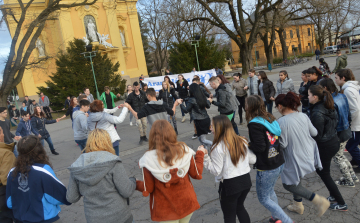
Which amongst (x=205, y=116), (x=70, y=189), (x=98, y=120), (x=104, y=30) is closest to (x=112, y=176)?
(x=70, y=189)

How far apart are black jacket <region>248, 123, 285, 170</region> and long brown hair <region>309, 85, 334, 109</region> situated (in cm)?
106

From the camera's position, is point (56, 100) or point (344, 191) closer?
point (344, 191)

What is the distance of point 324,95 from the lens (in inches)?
142

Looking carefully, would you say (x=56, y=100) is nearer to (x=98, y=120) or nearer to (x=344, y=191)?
(x=98, y=120)

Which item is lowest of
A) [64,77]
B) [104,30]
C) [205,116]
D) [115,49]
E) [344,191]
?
[344,191]

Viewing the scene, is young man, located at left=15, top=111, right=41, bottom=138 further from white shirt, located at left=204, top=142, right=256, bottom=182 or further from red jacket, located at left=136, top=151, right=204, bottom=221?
white shirt, located at left=204, top=142, right=256, bottom=182

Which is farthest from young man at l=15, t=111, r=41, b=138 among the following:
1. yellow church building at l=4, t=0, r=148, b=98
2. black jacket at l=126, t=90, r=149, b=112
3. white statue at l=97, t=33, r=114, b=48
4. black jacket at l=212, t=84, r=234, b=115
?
white statue at l=97, t=33, r=114, b=48

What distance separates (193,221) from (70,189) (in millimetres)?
1948

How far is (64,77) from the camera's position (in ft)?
63.0

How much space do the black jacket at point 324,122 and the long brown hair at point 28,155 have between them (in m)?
3.43

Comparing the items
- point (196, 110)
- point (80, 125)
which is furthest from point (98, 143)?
point (80, 125)

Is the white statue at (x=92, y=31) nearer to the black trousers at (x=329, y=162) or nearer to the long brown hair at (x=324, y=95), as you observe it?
the long brown hair at (x=324, y=95)

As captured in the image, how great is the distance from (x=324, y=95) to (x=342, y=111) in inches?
28.4

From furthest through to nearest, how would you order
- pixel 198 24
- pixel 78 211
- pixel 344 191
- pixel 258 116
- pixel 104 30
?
pixel 198 24, pixel 104 30, pixel 78 211, pixel 344 191, pixel 258 116
